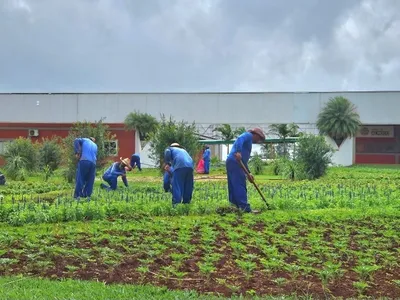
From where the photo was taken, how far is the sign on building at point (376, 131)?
43.8 meters

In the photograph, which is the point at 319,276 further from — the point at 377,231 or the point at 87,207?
the point at 87,207

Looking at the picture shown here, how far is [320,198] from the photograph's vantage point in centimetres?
1214

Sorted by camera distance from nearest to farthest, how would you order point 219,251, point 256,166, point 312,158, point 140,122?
point 219,251 → point 312,158 → point 256,166 → point 140,122

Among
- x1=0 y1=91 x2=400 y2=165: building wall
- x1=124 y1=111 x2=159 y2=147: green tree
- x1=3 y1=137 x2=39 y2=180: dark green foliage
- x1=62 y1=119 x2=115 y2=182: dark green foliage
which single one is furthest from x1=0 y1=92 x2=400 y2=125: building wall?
x1=62 y1=119 x2=115 y2=182: dark green foliage

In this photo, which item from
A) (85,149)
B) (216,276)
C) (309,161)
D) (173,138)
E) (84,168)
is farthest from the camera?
(309,161)

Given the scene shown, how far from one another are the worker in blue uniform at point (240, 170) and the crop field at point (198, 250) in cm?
30

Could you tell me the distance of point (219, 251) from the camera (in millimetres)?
6633

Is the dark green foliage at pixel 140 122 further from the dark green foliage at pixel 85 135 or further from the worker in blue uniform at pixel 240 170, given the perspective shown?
the worker in blue uniform at pixel 240 170

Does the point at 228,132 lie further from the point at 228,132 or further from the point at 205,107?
the point at 205,107

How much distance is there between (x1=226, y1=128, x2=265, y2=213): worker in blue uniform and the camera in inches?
412

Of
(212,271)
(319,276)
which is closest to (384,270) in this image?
(319,276)

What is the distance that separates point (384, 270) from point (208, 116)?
122 feet

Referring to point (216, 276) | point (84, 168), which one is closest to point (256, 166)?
point (84, 168)

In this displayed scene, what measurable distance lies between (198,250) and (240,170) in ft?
13.6
